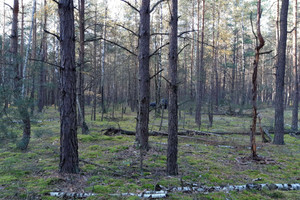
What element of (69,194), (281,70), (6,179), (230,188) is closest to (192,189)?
(230,188)

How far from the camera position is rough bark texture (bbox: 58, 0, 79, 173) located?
5.04 meters

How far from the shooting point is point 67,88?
5.05 meters

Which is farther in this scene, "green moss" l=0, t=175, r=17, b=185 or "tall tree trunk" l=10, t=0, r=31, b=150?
"tall tree trunk" l=10, t=0, r=31, b=150

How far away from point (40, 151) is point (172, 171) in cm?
487

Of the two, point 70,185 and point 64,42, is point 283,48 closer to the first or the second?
point 64,42

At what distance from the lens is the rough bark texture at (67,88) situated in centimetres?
504

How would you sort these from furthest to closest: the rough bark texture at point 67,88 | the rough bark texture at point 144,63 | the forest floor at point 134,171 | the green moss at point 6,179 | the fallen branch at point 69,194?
the rough bark texture at point 144,63 → the rough bark texture at point 67,88 → the green moss at point 6,179 → the forest floor at point 134,171 → the fallen branch at point 69,194

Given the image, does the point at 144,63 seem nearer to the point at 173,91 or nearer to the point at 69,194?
the point at 173,91

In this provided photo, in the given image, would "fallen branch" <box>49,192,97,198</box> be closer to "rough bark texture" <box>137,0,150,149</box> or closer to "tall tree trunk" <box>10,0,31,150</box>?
"tall tree trunk" <box>10,0,31,150</box>

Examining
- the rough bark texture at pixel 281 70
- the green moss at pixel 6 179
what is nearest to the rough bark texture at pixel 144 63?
the green moss at pixel 6 179

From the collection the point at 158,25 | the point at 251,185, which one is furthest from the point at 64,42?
the point at 158,25

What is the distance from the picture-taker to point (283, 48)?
10.5m

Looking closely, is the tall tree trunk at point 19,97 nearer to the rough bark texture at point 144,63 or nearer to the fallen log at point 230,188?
the rough bark texture at point 144,63

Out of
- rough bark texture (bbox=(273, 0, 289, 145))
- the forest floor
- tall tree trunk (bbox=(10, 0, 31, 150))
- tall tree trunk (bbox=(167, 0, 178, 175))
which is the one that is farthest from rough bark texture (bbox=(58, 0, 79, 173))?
rough bark texture (bbox=(273, 0, 289, 145))
